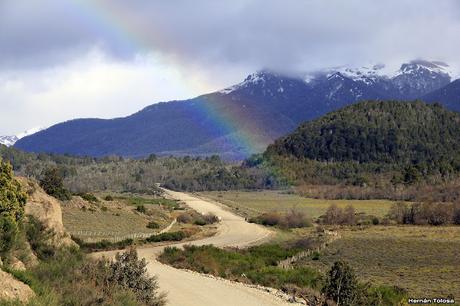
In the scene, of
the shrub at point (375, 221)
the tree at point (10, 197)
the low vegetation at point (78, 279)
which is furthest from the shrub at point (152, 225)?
the low vegetation at point (78, 279)

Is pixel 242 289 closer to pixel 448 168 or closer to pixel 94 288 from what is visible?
pixel 94 288

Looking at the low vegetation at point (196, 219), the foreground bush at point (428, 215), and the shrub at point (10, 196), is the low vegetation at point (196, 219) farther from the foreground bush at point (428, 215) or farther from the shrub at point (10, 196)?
the shrub at point (10, 196)

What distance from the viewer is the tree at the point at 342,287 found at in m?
27.2

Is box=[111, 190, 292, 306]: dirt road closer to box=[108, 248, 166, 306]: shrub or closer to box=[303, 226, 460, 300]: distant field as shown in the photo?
box=[108, 248, 166, 306]: shrub

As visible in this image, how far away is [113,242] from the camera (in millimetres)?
57750

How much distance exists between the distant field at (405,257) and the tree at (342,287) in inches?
405

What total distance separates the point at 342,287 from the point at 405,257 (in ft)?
112

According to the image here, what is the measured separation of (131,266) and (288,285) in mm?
12869

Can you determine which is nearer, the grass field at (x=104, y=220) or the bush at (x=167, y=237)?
the bush at (x=167, y=237)

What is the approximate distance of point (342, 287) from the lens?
27.5 m

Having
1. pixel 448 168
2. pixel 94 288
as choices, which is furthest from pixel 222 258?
pixel 448 168

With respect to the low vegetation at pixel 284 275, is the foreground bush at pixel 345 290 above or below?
above

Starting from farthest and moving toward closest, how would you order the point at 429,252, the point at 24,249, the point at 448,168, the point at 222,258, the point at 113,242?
1. the point at 448,168
2. the point at 429,252
3. the point at 113,242
4. the point at 222,258
5. the point at 24,249

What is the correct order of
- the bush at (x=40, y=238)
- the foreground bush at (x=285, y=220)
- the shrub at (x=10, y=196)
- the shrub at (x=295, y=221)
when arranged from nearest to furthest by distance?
1. the bush at (x=40, y=238)
2. the shrub at (x=10, y=196)
3. the shrub at (x=295, y=221)
4. the foreground bush at (x=285, y=220)
